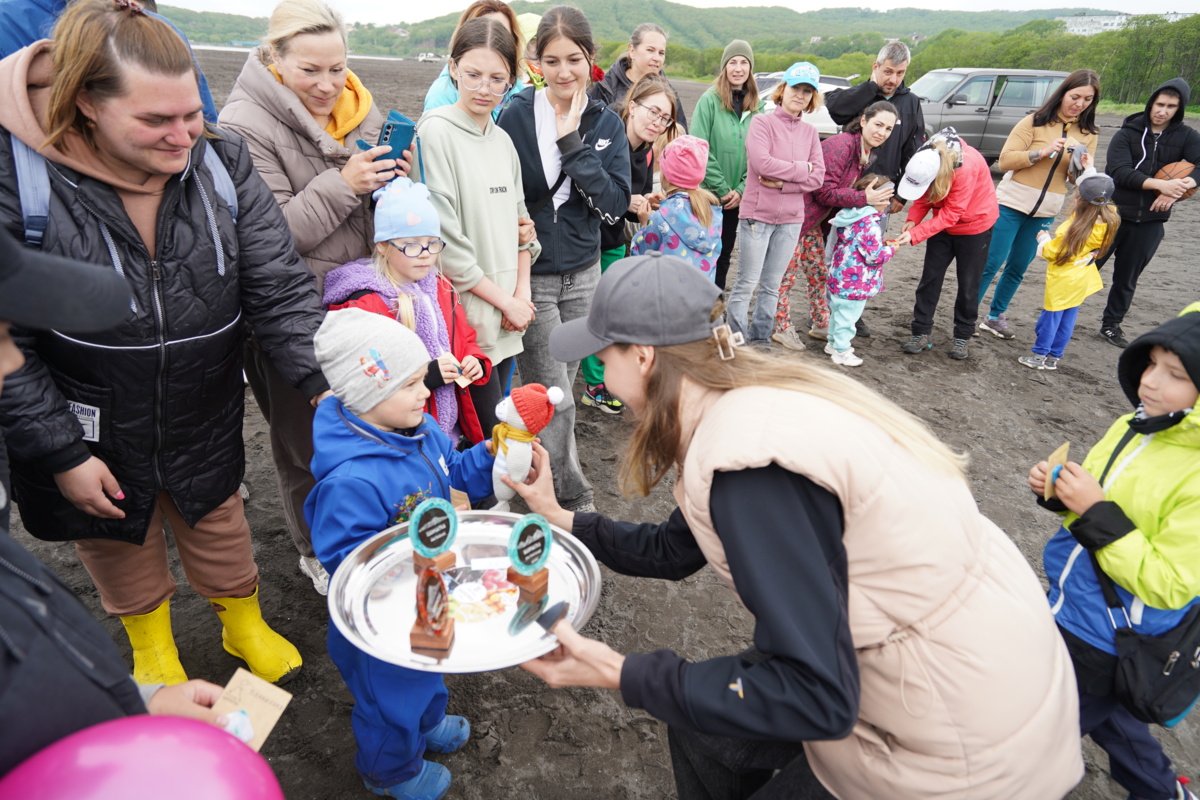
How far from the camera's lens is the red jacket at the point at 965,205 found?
552cm

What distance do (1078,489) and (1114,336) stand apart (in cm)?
584

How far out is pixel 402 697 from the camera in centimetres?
200

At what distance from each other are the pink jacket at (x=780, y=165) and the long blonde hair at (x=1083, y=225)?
2.01 metres

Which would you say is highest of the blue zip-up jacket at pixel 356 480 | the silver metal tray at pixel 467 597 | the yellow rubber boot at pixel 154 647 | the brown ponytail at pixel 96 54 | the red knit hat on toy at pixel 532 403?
the brown ponytail at pixel 96 54

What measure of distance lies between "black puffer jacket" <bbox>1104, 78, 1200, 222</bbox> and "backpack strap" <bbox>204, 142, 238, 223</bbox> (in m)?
7.09

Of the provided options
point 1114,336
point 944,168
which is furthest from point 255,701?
point 1114,336

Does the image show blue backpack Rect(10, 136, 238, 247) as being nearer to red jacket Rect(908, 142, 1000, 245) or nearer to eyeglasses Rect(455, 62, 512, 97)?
eyeglasses Rect(455, 62, 512, 97)

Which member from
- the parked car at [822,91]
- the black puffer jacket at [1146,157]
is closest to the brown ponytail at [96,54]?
the black puffer jacket at [1146,157]

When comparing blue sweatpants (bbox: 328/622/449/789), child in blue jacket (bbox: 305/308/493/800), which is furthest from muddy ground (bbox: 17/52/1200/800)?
child in blue jacket (bbox: 305/308/493/800)

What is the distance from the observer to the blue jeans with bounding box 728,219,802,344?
5.49 meters

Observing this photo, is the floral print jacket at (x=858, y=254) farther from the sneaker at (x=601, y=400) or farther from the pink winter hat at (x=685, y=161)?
the sneaker at (x=601, y=400)

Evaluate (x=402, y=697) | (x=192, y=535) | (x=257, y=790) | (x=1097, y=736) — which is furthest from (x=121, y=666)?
(x=1097, y=736)

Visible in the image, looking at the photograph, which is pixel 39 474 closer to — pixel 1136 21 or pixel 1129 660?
pixel 1129 660

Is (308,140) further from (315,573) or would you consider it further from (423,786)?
(423,786)
